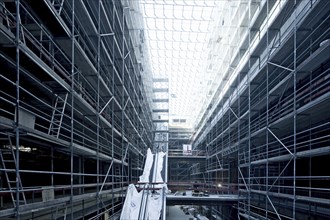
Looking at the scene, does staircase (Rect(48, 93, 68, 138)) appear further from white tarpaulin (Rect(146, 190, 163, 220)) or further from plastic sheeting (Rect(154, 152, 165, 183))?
plastic sheeting (Rect(154, 152, 165, 183))

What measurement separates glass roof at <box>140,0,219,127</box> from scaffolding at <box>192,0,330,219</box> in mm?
3420

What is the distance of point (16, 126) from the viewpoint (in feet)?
15.1

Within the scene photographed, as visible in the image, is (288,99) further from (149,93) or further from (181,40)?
(149,93)

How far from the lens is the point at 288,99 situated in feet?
38.2

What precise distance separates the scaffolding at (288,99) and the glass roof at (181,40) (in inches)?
135

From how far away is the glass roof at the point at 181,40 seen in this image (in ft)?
68.7

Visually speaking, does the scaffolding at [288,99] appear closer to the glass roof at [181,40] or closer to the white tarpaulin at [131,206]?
the glass roof at [181,40]

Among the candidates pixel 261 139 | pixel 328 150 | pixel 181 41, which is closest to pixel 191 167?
pixel 181 41

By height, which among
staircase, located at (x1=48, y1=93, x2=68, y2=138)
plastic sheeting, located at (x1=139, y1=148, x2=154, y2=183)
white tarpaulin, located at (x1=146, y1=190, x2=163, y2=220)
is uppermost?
staircase, located at (x1=48, y1=93, x2=68, y2=138)

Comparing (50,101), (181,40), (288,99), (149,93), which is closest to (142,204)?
(50,101)

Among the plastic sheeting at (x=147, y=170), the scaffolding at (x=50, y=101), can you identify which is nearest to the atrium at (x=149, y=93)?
the scaffolding at (x=50, y=101)

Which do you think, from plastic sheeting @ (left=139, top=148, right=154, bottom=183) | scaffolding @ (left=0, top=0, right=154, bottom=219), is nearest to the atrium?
scaffolding @ (left=0, top=0, right=154, bottom=219)

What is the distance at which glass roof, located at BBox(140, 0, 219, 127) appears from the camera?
825 inches

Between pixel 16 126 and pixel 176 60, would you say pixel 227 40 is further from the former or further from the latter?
pixel 16 126
